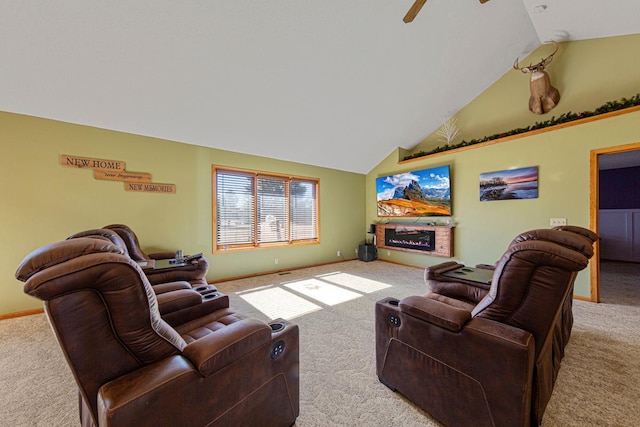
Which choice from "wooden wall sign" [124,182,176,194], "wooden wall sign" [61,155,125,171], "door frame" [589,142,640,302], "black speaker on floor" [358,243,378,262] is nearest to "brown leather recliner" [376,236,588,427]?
"door frame" [589,142,640,302]

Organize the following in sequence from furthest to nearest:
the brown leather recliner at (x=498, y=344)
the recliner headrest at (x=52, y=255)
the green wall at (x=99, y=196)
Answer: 1. the green wall at (x=99, y=196)
2. the brown leather recliner at (x=498, y=344)
3. the recliner headrest at (x=52, y=255)

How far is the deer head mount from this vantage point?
12.8 feet

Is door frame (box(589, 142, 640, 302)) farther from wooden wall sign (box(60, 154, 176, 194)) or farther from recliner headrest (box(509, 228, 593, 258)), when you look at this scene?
wooden wall sign (box(60, 154, 176, 194))

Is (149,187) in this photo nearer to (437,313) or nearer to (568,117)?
(437,313)

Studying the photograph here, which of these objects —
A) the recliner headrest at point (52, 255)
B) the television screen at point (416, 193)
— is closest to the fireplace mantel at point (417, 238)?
the television screen at point (416, 193)

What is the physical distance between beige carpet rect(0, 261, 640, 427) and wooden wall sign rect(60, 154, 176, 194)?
1957 mm

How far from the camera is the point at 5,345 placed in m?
2.33

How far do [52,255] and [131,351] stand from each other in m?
0.44

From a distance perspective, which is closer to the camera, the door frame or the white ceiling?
the white ceiling

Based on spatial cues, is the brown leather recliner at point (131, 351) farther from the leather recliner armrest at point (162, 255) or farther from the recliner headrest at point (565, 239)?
the leather recliner armrest at point (162, 255)

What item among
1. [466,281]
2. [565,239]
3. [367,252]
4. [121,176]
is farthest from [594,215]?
[121,176]

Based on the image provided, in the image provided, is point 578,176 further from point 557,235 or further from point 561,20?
point 557,235

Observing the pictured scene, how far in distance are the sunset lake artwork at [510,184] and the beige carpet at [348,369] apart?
1757 mm

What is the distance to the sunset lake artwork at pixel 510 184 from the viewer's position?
12.8ft
